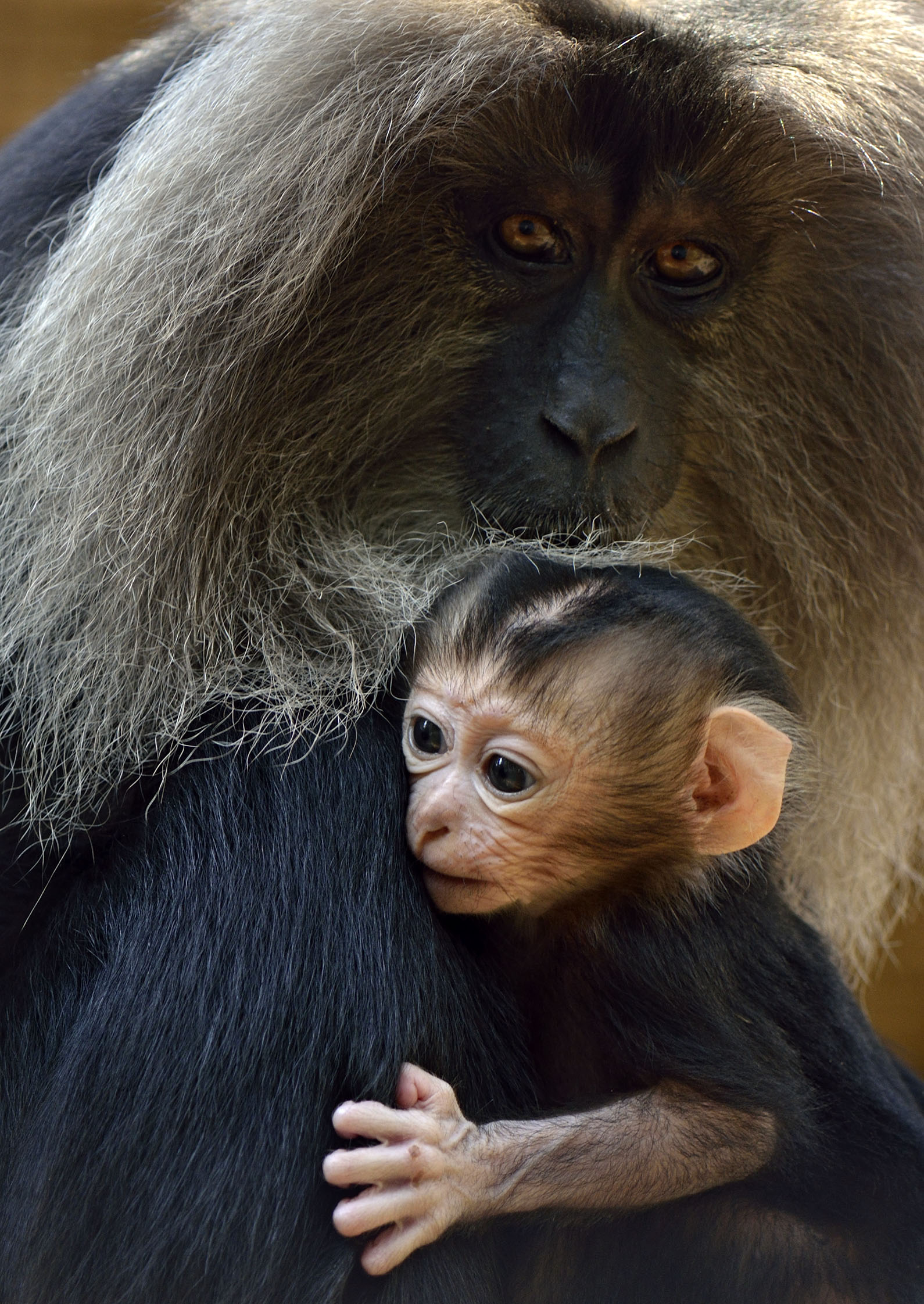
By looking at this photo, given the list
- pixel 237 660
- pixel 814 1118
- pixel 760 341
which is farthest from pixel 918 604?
pixel 237 660

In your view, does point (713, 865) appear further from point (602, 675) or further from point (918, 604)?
point (918, 604)

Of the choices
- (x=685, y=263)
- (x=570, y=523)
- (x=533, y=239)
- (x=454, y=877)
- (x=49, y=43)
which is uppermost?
(x=49, y=43)

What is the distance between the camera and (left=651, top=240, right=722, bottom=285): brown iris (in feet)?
5.66

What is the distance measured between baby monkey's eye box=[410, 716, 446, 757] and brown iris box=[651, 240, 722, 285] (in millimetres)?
595

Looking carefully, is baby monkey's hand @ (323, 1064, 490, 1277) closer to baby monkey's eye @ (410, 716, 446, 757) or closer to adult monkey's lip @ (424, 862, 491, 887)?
adult monkey's lip @ (424, 862, 491, 887)

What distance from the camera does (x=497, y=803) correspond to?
1513 millimetres

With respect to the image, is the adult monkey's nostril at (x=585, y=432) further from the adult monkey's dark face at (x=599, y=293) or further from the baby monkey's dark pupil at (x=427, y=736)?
the baby monkey's dark pupil at (x=427, y=736)

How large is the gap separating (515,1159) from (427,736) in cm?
43

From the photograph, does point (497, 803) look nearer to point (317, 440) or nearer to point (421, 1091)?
point (421, 1091)

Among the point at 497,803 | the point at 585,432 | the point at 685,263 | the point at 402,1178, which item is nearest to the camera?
the point at 402,1178

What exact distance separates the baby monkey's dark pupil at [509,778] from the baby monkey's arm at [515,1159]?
289 mm

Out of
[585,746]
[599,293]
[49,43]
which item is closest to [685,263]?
[599,293]

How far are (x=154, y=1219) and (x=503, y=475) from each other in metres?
0.85

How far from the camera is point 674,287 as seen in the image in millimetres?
1744
